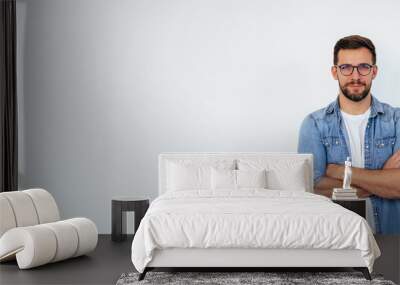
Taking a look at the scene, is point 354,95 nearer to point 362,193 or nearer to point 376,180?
point 376,180

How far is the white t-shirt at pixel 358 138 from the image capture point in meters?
7.51

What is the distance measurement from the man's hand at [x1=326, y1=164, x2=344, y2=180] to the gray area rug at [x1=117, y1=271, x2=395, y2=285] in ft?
7.66

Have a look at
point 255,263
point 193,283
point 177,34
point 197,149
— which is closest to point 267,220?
point 255,263

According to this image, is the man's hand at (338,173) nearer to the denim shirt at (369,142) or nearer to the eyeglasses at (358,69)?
the denim shirt at (369,142)

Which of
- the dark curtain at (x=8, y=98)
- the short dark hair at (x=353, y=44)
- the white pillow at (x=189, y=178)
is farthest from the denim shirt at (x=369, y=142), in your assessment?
the dark curtain at (x=8, y=98)

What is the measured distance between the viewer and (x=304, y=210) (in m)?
5.19

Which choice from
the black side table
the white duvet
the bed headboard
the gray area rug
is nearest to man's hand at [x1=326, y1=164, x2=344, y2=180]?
the bed headboard

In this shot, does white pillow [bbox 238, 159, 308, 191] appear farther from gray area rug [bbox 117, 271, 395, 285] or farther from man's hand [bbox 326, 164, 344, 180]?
gray area rug [bbox 117, 271, 395, 285]

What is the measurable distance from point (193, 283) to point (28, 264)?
139cm

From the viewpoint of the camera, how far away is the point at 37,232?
540cm

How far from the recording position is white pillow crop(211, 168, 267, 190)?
6.67 meters

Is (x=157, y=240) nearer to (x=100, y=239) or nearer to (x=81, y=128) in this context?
(x=100, y=239)

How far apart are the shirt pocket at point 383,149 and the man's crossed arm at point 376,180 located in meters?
0.05

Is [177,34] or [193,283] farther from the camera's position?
[177,34]
